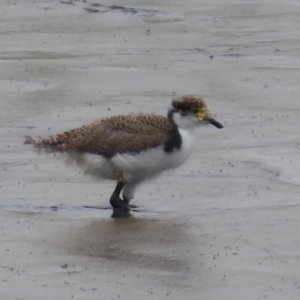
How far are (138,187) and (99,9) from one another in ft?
22.3

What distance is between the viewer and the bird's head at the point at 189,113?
353 inches

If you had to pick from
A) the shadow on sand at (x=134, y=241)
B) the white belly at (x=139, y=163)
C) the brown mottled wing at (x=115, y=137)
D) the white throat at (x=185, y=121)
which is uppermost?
the white throat at (x=185, y=121)

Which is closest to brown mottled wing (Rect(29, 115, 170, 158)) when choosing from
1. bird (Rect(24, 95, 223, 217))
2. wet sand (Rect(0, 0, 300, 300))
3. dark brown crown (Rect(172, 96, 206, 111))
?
bird (Rect(24, 95, 223, 217))

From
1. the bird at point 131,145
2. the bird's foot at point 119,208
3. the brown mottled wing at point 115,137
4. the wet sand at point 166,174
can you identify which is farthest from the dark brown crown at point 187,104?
the bird's foot at point 119,208

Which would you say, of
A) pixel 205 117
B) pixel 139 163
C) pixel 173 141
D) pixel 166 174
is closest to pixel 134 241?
pixel 139 163

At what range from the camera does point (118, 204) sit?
8828 mm

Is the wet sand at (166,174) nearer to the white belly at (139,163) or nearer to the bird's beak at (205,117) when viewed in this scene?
the white belly at (139,163)

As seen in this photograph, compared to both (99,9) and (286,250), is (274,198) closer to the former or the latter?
(286,250)

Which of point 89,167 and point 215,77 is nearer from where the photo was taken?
point 89,167

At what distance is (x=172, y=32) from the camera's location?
14484mm

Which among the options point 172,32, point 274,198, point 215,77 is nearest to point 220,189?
point 274,198

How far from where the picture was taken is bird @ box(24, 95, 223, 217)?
28.9 ft

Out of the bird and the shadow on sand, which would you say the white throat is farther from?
the shadow on sand

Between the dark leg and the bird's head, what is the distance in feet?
2.08
